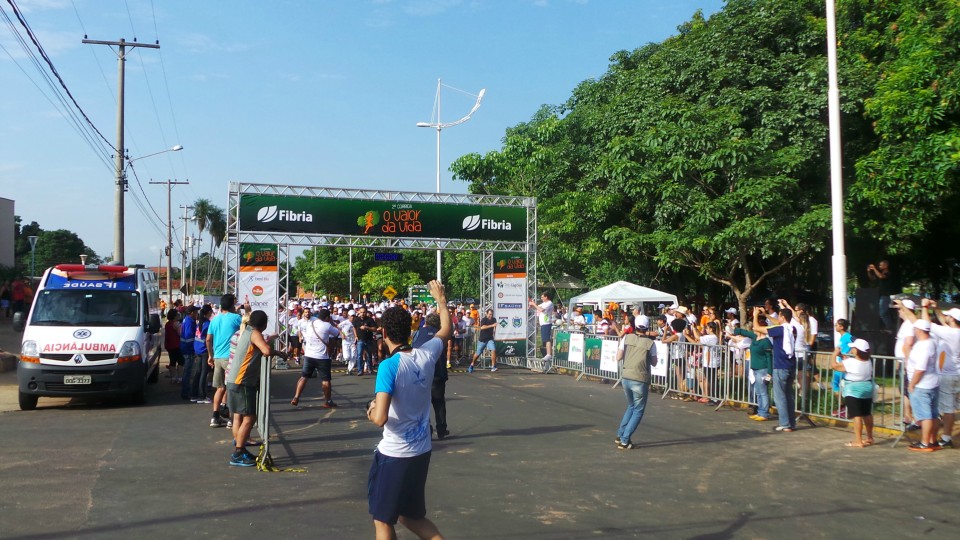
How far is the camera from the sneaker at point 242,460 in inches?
348

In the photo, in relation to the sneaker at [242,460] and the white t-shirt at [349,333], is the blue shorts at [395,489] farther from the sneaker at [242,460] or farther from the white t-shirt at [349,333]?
the white t-shirt at [349,333]

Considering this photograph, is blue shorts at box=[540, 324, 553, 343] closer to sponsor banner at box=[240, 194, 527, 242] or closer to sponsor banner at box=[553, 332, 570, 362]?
sponsor banner at box=[553, 332, 570, 362]

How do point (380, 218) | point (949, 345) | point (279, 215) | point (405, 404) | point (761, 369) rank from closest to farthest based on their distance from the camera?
point (405, 404) < point (949, 345) < point (761, 369) < point (279, 215) < point (380, 218)

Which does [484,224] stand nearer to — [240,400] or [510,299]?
[510,299]

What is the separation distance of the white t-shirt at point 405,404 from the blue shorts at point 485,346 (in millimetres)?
17583

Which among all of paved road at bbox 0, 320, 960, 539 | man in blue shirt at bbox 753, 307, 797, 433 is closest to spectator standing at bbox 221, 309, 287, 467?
paved road at bbox 0, 320, 960, 539

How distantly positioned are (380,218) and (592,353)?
23.5ft

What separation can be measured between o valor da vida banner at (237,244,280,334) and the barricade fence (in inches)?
345

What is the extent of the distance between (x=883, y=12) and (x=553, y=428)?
1565 centimetres

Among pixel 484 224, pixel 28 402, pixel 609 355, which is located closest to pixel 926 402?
pixel 609 355

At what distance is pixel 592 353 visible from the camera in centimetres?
1967

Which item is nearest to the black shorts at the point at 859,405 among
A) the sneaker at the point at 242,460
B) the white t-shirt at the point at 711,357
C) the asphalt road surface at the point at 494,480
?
the asphalt road surface at the point at 494,480

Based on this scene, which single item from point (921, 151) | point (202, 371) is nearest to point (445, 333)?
point (202, 371)

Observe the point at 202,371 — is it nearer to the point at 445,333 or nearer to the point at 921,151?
the point at 445,333
